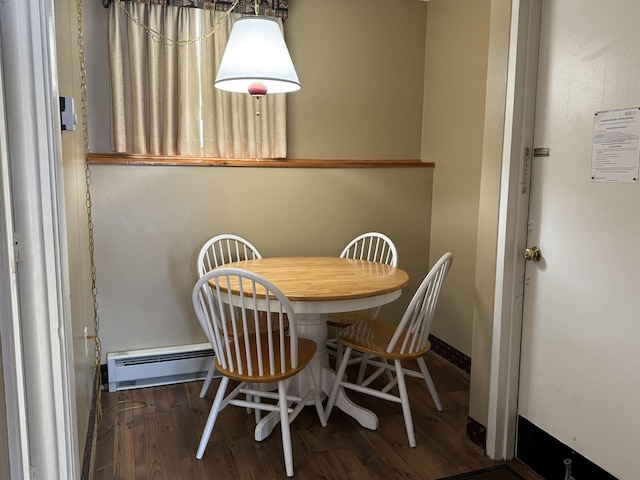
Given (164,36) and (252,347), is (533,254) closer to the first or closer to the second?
(252,347)

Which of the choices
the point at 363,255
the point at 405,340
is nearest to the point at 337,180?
the point at 363,255

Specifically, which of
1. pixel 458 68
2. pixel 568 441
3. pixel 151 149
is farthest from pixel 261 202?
pixel 568 441

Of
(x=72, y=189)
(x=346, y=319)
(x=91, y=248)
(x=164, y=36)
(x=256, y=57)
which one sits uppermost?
(x=164, y=36)

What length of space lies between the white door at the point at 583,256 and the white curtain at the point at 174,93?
181 centimetres

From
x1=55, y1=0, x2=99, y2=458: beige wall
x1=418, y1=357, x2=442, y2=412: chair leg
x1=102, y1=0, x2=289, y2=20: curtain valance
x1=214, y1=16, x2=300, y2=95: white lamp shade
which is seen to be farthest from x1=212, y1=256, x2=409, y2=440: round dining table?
x1=102, y1=0, x2=289, y2=20: curtain valance

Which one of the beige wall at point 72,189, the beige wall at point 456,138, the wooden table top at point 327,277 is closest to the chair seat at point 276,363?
the wooden table top at point 327,277

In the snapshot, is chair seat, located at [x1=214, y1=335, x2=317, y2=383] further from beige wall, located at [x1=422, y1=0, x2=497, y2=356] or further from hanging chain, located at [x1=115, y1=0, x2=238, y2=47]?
hanging chain, located at [x1=115, y1=0, x2=238, y2=47]

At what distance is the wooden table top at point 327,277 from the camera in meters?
2.28

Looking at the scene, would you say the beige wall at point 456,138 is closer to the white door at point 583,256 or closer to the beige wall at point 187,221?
the beige wall at point 187,221

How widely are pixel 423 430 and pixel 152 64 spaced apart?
8.38 ft

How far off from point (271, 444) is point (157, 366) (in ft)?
3.27

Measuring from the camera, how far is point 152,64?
2980 millimetres

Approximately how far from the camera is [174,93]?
307cm

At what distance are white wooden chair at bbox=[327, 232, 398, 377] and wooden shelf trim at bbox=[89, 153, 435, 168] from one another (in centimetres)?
52
